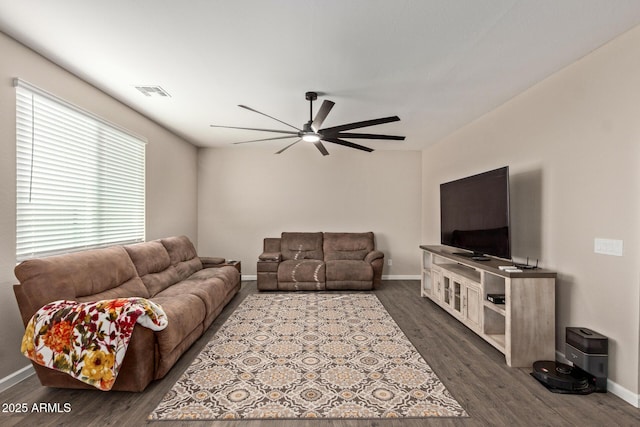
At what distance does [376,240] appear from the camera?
6254 millimetres

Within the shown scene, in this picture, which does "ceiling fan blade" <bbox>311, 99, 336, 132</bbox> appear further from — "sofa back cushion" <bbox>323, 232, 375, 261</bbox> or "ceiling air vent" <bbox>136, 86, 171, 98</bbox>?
"sofa back cushion" <bbox>323, 232, 375, 261</bbox>

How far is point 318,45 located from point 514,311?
2756mm

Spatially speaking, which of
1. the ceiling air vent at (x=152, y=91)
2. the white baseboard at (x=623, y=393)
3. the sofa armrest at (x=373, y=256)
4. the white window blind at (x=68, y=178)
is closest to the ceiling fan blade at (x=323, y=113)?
the ceiling air vent at (x=152, y=91)

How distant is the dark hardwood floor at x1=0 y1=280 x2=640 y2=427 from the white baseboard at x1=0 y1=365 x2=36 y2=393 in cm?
5

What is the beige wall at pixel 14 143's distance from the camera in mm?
2350

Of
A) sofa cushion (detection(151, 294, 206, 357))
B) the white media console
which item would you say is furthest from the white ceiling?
sofa cushion (detection(151, 294, 206, 357))

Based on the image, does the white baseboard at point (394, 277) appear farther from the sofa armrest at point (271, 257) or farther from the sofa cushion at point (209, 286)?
the sofa cushion at point (209, 286)

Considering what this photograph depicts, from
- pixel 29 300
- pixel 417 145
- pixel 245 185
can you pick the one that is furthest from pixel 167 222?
pixel 417 145

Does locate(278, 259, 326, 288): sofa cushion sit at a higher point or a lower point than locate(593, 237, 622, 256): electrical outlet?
lower

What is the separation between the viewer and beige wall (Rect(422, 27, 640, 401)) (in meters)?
2.22

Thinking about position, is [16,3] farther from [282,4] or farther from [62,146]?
[282,4]

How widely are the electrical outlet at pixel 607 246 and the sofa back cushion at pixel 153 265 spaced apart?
4.17 m

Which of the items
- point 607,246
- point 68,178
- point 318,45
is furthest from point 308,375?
point 68,178

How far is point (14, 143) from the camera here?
2434 millimetres
